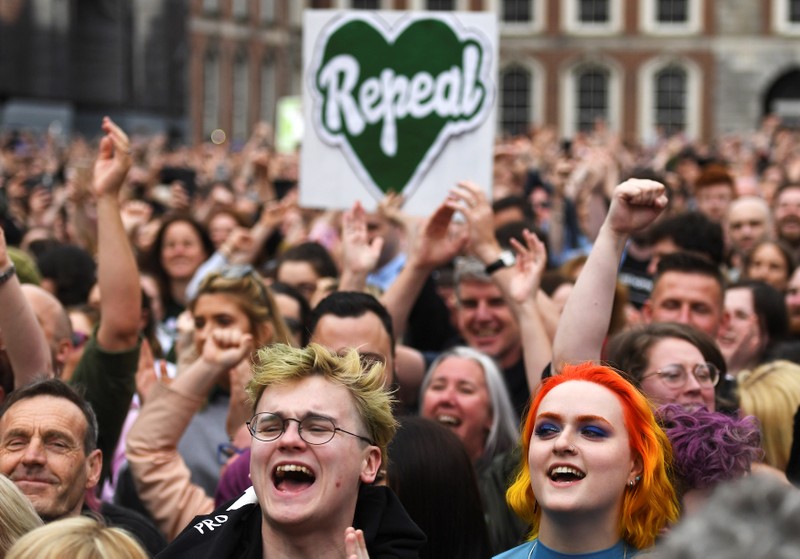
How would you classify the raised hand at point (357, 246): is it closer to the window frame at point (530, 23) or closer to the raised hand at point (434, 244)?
the raised hand at point (434, 244)

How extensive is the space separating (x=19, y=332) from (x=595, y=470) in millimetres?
1977

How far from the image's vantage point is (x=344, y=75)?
680cm

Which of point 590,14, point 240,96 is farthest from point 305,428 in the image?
point 590,14

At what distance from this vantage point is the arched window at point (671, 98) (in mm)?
45500

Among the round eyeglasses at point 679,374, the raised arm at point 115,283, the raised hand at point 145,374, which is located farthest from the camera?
the raised hand at point 145,374

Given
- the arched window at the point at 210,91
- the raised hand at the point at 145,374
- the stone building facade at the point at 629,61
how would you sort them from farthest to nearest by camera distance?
the stone building facade at the point at 629,61 < the arched window at the point at 210,91 < the raised hand at the point at 145,374

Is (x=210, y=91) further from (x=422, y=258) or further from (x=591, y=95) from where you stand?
(x=422, y=258)

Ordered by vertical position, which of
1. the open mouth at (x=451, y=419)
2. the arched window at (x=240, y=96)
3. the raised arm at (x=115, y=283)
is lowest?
the open mouth at (x=451, y=419)

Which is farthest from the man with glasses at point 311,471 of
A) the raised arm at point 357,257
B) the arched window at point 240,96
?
the arched window at point 240,96

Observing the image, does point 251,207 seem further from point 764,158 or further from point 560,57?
point 560,57

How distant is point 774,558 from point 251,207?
371 inches

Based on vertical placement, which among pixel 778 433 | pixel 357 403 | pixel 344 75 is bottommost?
pixel 778 433

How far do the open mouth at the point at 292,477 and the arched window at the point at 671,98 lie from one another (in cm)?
4333

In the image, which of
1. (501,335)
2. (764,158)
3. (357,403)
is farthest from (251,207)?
(764,158)
